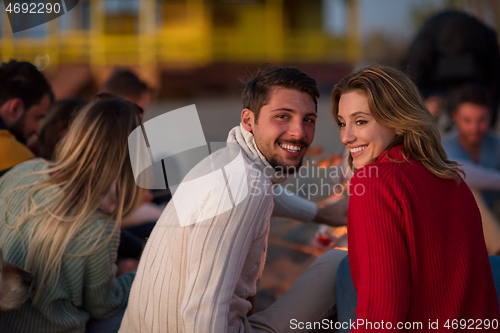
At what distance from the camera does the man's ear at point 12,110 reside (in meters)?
2.47

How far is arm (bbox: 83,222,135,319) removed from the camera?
1.78 metres

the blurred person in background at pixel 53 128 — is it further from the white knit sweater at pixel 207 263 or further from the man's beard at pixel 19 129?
the white knit sweater at pixel 207 263

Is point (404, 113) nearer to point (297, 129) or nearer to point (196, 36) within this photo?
point (297, 129)

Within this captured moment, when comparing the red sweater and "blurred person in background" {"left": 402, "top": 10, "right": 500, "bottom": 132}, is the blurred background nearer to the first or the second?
→ "blurred person in background" {"left": 402, "top": 10, "right": 500, "bottom": 132}

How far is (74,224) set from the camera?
5.73ft

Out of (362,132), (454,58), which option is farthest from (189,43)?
(362,132)

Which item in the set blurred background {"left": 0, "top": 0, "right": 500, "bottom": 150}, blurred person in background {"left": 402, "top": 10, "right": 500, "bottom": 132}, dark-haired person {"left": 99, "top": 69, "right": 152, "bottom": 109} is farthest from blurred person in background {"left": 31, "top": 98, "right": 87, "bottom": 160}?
blurred background {"left": 0, "top": 0, "right": 500, "bottom": 150}

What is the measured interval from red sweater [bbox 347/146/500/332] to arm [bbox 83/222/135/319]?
0.96 m

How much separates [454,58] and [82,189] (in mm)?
3493

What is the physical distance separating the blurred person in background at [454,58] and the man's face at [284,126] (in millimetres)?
2675

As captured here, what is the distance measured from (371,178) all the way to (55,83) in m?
11.5

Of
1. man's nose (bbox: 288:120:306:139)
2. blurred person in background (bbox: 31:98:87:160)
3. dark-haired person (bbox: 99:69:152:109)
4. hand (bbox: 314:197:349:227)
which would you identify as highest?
dark-haired person (bbox: 99:69:152:109)

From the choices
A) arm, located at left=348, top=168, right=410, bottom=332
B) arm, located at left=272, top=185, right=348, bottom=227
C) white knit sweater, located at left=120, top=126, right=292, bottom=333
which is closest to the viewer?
arm, located at left=348, top=168, right=410, bottom=332

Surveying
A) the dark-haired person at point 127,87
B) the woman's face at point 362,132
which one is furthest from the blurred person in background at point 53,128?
the woman's face at point 362,132
